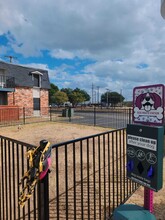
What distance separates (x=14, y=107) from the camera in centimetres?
1900

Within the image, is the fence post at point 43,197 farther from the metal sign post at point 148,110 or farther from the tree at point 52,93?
the tree at point 52,93

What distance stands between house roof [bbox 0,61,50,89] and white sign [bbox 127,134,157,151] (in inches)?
797

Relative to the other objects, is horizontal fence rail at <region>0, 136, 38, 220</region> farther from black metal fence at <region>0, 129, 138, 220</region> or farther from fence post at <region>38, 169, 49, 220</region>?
fence post at <region>38, 169, 49, 220</region>

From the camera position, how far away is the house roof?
21.0 meters

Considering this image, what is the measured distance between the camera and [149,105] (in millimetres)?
2158

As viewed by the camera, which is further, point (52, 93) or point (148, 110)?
point (52, 93)

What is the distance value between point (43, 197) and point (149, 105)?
56.0 inches

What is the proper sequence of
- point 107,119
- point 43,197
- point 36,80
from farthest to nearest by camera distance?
point 36,80, point 107,119, point 43,197

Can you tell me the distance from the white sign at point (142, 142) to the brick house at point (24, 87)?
725 inches

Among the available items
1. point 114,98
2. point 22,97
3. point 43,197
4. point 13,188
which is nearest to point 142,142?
point 43,197

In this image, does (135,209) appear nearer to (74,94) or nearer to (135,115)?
(135,115)

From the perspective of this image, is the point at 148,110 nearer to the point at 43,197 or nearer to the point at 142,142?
the point at 142,142

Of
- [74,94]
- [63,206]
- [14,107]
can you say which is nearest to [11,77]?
[14,107]

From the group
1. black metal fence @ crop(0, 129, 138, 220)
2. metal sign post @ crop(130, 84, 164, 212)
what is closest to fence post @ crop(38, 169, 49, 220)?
black metal fence @ crop(0, 129, 138, 220)
